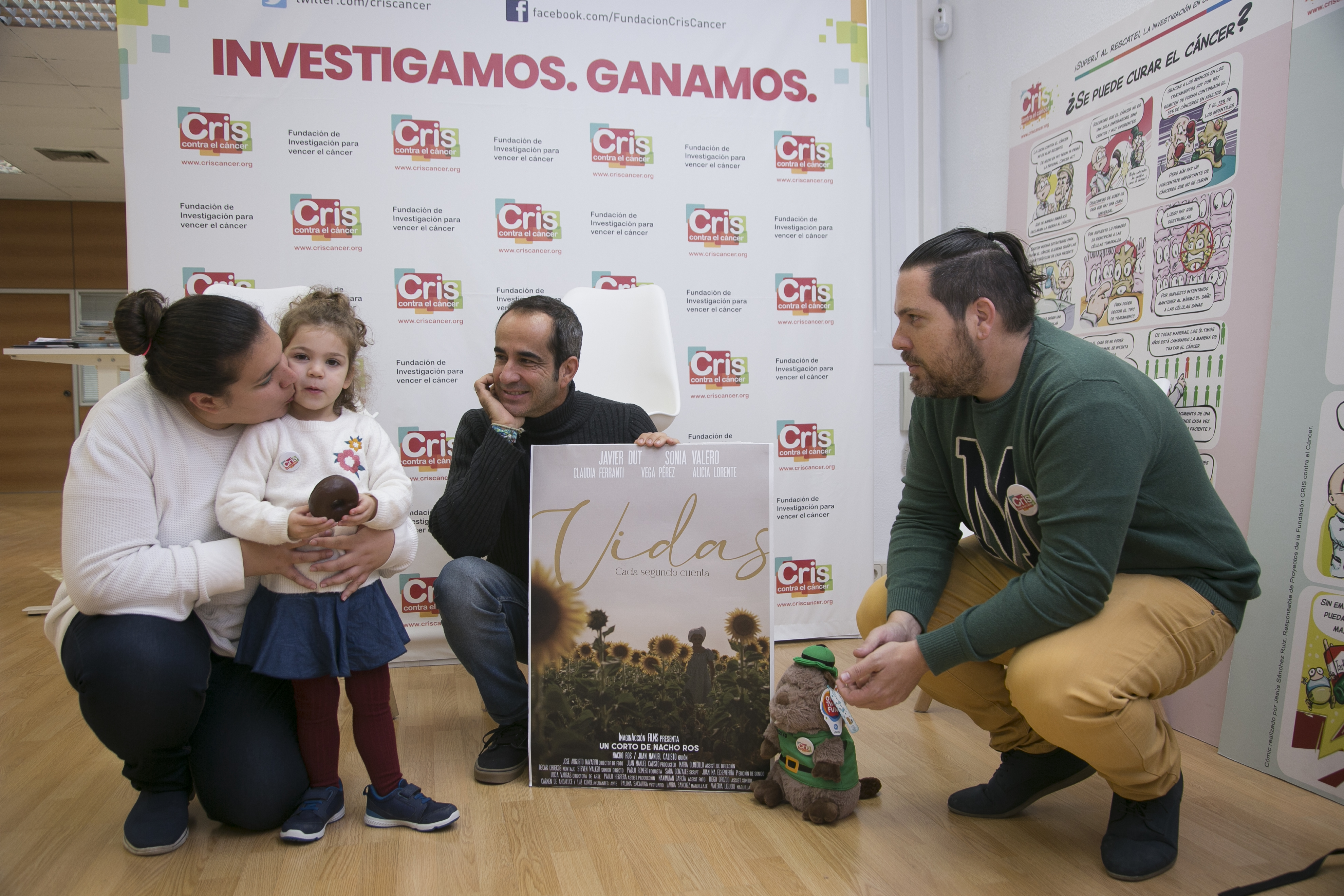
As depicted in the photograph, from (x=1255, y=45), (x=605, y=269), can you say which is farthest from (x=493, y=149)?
(x=1255, y=45)

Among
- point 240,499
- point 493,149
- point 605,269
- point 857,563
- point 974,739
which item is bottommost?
point 974,739

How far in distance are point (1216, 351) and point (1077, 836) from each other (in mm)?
1092

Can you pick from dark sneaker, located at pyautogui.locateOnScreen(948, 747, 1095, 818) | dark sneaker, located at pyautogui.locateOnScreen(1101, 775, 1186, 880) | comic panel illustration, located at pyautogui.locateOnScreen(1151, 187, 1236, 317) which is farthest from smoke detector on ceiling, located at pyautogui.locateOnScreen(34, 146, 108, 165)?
dark sneaker, located at pyautogui.locateOnScreen(1101, 775, 1186, 880)

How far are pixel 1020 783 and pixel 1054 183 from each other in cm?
170

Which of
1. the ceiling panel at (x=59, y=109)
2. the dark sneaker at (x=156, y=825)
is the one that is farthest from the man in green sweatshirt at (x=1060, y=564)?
the ceiling panel at (x=59, y=109)

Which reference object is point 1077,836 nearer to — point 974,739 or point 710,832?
point 974,739

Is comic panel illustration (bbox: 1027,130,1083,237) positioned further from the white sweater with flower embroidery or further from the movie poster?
the white sweater with flower embroidery

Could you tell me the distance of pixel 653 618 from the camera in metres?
1.54

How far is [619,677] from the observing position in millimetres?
1529

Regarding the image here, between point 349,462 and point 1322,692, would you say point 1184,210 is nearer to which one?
point 1322,692

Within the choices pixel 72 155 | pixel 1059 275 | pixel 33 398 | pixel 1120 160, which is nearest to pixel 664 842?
pixel 1059 275

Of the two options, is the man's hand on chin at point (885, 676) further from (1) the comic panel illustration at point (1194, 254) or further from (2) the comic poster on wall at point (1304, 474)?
(1) the comic panel illustration at point (1194, 254)

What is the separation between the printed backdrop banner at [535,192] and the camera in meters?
2.37

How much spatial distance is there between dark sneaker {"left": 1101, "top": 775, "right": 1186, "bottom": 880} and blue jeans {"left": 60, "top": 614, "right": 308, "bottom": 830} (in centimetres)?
133
